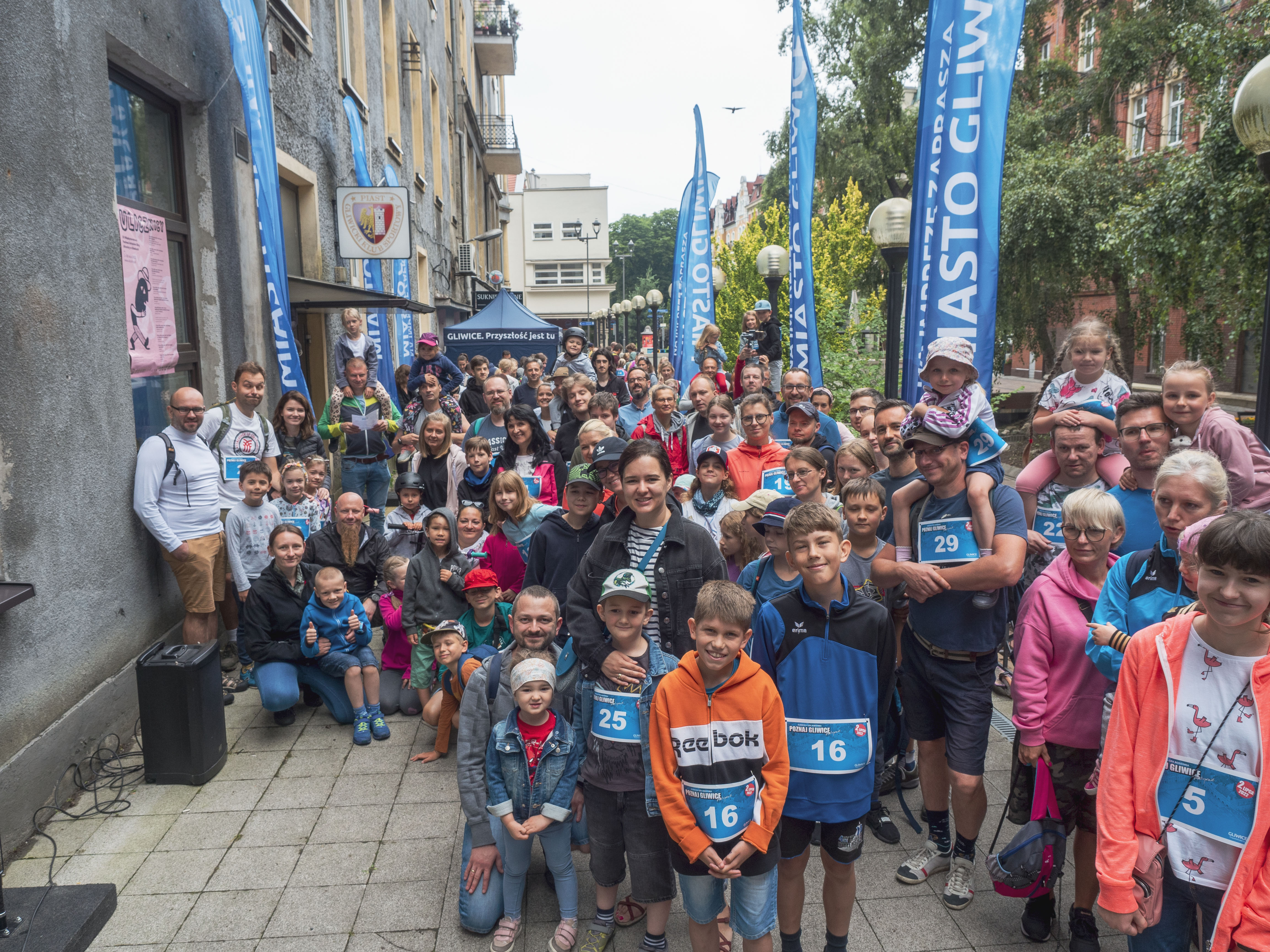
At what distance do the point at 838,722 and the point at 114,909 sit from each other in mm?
2979

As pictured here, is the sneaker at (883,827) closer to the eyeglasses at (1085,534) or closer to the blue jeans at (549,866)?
the blue jeans at (549,866)

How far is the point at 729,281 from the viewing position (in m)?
28.0

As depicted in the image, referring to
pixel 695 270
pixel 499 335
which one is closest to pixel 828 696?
pixel 695 270

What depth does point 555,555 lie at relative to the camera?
14.8ft

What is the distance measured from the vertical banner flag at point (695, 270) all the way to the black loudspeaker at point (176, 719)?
9.70 m

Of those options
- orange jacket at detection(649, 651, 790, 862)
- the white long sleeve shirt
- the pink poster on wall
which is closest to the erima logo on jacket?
orange jacket at detection(649, 651, 790, 862)

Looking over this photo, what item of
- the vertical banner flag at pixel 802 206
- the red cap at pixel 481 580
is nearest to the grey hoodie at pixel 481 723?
the red cap at pixel 481 580

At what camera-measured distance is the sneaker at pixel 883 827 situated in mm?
4309

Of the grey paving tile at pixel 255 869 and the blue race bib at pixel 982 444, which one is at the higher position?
the blue race bib at pixel 982 444

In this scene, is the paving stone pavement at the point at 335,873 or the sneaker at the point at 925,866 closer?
the paving stone pavement at the point at 335,873

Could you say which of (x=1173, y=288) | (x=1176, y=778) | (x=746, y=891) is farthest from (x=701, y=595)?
(x=1173, y=288)

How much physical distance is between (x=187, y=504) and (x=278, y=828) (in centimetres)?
248

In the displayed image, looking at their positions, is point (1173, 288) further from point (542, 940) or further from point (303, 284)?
point (542, 940)

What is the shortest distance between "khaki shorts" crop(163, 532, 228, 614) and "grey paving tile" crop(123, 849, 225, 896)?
215 centimetres
